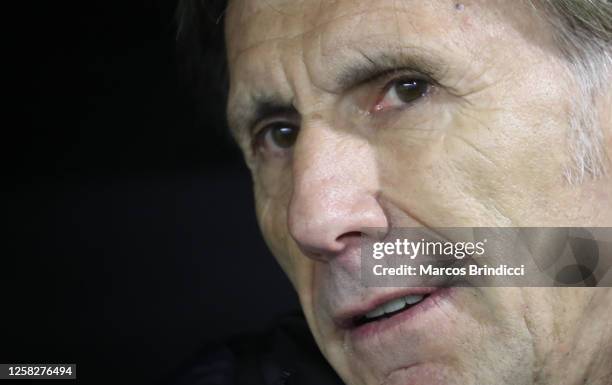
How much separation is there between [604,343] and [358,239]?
0.46 m

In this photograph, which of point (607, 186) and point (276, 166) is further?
point (276, 166)

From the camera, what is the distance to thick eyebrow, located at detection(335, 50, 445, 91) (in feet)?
5.08

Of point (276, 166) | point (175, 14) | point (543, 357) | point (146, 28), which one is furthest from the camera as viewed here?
point (146, 28)

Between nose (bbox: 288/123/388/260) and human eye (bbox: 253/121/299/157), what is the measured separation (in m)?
0.24

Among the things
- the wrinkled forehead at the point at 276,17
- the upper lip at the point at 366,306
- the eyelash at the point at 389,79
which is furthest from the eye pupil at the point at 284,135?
the upper lip at the point at 366,306

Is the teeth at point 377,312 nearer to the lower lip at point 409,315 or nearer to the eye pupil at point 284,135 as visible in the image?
the lower lip at point 409,315

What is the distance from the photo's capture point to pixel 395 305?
1.61 metres

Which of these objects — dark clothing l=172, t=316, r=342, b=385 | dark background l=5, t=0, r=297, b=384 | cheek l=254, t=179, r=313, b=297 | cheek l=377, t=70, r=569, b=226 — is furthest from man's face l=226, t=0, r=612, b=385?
dark background l=5, t=0, r=297, b=384

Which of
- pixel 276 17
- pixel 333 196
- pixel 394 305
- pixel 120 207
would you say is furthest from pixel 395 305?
pixel 120 207

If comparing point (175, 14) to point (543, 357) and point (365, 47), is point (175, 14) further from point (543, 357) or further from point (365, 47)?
point (543, 357)

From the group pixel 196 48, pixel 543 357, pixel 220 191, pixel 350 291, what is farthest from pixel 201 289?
pixel 543 357

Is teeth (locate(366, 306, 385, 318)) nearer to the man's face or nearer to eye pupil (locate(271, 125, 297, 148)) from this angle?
the man's face

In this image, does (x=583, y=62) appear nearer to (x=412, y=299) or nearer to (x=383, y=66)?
(x=383, y=66)

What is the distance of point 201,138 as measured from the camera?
2.71 meters
